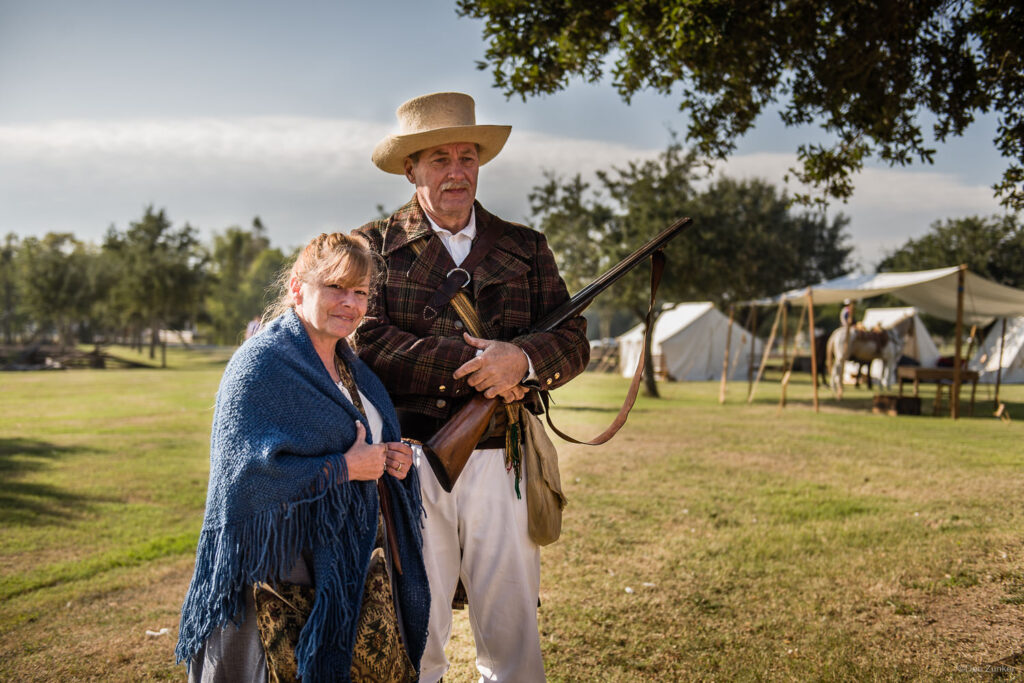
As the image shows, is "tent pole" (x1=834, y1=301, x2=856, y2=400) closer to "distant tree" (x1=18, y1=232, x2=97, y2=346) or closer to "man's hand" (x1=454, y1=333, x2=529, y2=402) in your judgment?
"man's hand" (x1=454, y1=333, x2=529, y2=402)

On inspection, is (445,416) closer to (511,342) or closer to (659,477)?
(511,342)

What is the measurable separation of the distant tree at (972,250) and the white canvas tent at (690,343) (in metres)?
6.29

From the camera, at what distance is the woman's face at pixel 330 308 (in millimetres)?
2395

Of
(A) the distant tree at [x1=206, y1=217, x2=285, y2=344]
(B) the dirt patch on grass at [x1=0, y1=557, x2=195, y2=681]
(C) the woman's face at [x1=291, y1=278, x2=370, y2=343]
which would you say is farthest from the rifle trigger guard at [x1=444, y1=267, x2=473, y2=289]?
(A) the distant tree at [x1=206, y1=217, x2=285, y2=344]

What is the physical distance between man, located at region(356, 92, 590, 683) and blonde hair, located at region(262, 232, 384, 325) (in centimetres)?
37

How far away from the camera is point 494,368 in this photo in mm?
2701

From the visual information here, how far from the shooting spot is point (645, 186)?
739 inches

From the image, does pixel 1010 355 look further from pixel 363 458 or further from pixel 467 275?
pixel 363 458

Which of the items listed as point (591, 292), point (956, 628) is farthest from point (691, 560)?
point (591, 292)

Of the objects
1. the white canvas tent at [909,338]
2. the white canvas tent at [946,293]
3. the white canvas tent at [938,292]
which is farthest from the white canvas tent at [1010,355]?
the white canvas tent at [946,293]

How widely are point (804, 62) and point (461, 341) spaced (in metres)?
4.49

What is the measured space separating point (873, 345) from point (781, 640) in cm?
1663

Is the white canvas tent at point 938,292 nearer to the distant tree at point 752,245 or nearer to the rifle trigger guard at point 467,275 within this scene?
the distant tree at point 752,245

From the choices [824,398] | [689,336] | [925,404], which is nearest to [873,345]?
[824,398]
